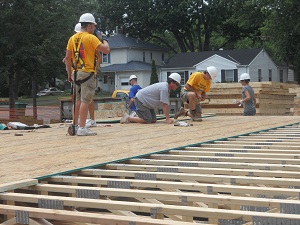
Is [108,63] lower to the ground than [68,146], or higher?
higher

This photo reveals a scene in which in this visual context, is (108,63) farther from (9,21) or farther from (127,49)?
(9,21)

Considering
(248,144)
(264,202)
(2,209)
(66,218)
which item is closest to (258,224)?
(264,202)

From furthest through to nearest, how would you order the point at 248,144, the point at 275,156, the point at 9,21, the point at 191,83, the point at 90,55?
1. the point at 9,21
2. the point at 191,83
3. the point at 90,55
4. the point at 248,144
5. the point at 275,156

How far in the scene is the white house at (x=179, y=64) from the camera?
38500 millimetres

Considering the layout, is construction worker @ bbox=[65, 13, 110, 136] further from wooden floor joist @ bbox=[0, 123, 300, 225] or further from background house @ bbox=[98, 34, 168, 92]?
background house @ bbox=[98, 34, 168, 92]

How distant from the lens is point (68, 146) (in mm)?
5520

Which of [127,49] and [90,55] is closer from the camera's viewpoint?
[90,55]

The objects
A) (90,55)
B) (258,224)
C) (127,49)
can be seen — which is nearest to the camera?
(258,224)

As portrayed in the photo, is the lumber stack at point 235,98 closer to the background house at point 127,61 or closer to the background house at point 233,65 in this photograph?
the background house at point 233,65

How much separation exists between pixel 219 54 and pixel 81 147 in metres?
35.0

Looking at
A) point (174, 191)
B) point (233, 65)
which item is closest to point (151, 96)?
point (174, 191)

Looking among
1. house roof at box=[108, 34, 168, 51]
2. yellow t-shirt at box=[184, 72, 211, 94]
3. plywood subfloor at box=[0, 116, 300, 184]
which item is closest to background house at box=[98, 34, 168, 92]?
house roof at box=[108, 34, 168, 51]

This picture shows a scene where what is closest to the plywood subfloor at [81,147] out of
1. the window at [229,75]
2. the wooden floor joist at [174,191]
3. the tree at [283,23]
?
the wooden floor joist at [174,191]

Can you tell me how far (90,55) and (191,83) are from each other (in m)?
3.19
